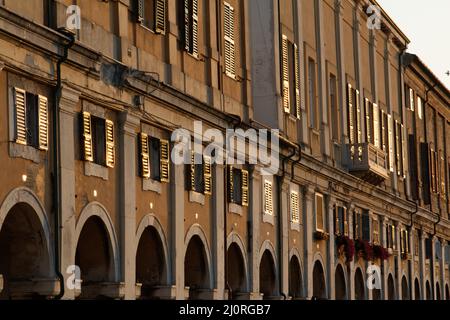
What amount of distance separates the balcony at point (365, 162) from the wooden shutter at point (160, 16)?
1937 centimetres

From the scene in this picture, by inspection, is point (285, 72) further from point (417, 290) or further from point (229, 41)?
point (417, 290)

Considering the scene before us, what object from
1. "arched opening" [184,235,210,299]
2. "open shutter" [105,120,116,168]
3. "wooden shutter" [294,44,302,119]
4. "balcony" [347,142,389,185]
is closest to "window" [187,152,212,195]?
"arched opening" [184,235,210,299]

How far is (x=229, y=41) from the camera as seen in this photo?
37.1 m

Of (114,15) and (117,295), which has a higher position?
(114,15)

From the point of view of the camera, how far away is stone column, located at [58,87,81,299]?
83.3 ft

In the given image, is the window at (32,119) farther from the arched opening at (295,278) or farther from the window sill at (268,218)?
the arched opening at (295,278)

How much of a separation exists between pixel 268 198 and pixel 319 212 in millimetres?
6356

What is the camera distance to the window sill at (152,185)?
30.0m

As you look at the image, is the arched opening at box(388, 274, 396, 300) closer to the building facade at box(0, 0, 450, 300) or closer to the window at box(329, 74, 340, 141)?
the building facade at box(0, 0, 450, 300)

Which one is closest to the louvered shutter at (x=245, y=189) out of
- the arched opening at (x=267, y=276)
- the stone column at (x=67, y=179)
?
the arched opening at (x=267, y=276)
